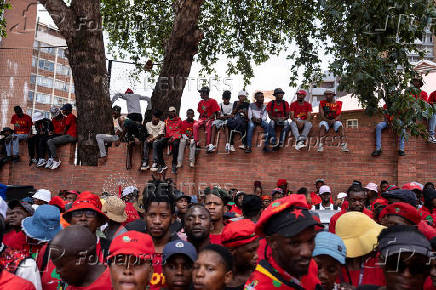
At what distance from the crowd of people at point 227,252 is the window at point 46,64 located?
54.5 metres

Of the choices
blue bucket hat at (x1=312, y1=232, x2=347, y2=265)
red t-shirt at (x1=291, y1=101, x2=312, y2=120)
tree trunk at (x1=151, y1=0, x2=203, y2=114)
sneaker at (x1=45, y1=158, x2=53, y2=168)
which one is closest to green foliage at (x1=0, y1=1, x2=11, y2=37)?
sneaker at (x1=45, y1=158, x2=53, y2=168)

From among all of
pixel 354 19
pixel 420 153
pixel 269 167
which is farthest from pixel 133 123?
pixel 420 153

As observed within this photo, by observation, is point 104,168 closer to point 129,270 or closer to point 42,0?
point 42,0

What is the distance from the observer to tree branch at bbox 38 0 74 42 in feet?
39.4

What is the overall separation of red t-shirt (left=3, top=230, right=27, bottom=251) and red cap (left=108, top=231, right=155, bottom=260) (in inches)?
57.0

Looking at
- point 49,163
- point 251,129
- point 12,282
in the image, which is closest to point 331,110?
point 251,129

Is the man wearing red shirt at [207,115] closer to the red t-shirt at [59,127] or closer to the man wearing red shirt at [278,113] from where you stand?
the man wearing red shirt at [278,113]

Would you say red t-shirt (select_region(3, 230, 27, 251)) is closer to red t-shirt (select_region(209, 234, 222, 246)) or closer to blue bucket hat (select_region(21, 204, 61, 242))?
blue bucket hat (select_region(21, 204, 61, 242))

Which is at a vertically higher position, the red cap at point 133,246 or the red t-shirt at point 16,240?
the red cap at point 133,246

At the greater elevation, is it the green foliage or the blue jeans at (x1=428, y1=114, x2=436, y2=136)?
the green foliage

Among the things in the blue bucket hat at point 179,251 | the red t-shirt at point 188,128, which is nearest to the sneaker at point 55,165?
the red t-shirt at point 188,128

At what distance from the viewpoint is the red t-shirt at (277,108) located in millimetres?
10617

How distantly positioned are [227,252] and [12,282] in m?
1.47

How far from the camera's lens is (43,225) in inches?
162
